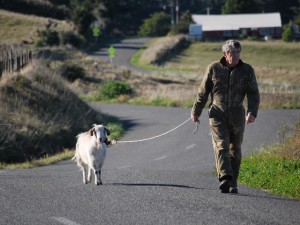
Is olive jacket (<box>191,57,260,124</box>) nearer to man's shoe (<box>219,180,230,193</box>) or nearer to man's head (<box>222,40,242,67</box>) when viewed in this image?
man's head (<box>222,40,242,67</box>)

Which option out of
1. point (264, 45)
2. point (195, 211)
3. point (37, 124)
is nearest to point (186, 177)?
point (195, 211)

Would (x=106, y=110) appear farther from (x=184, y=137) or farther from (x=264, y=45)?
(x=264, y=45)

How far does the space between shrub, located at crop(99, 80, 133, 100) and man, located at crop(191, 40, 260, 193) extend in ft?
131

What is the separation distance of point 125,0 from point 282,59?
65.3 m

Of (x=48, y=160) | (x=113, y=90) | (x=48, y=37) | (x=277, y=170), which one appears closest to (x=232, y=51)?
(x=277, y=170)

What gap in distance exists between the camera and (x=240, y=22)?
10794cm

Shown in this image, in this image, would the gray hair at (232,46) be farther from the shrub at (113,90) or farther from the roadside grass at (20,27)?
the roadside grass at (20,27)

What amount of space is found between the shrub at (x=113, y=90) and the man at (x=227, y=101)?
39.8m

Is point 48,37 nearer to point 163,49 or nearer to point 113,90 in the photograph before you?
point 163,49

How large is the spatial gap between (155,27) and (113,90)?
7494 centimetres

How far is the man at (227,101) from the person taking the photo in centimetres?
1144

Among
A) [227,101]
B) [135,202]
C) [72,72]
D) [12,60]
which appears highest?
[227,101]

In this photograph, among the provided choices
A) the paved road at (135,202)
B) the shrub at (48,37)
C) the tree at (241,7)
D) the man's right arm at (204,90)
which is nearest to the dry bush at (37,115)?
the paved road at (135,202)

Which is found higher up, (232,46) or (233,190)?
(232,46)
